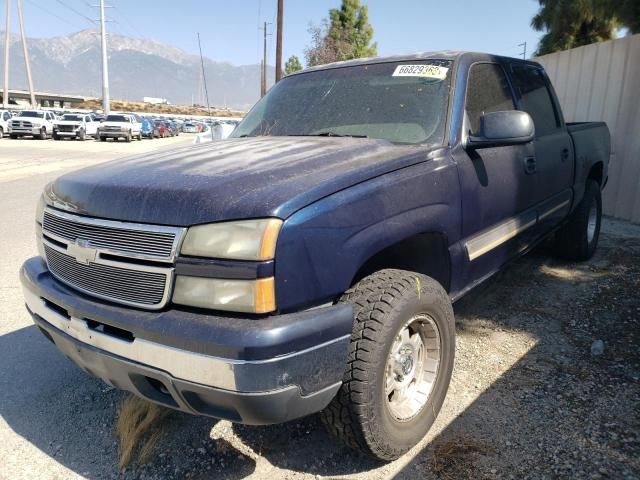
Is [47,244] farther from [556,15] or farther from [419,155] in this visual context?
[556,15]

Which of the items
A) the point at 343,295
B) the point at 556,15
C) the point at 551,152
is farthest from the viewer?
the point at 556,15

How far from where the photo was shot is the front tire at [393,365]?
2.07 metres

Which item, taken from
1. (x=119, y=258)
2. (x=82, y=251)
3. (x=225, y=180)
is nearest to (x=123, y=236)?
(x=119, y=258)

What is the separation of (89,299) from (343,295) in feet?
3.46

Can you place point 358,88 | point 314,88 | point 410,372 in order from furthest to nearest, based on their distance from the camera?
point 314,88, point 358,88, point 410,372

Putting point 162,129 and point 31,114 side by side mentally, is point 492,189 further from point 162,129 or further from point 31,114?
point 162,129

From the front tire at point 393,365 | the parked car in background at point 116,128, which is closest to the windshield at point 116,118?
the parked car in background at point 116,128

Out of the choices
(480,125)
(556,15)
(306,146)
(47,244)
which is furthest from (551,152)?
(556,15)

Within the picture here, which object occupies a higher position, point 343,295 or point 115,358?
point 343,295

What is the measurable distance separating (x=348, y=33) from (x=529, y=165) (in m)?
26.9

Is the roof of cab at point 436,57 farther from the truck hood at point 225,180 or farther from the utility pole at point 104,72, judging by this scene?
the utility pole at point 104,72

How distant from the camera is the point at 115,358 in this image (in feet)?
6.62

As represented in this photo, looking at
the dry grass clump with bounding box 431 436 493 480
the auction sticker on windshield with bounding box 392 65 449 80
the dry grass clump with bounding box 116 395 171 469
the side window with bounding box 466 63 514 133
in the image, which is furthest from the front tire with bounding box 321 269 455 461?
the auction sticker on windshield with bounding box 392 65 449 80

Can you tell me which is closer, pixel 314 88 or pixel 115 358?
pixel 115 358
